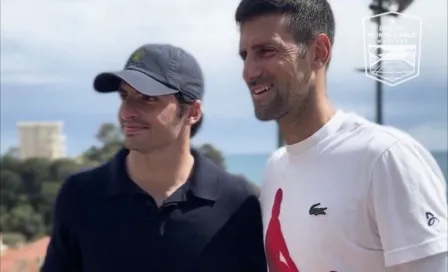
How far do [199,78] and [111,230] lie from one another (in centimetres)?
51

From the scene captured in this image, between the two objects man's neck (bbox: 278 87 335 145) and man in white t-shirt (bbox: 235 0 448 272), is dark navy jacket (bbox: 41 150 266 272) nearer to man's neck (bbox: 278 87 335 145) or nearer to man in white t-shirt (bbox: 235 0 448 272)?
man in white t-shirt (bbox: 235 0 448 272)

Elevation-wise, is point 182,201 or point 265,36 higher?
point 265,36

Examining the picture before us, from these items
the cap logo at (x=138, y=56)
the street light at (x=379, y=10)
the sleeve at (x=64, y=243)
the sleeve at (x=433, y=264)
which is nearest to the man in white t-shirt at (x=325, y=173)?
the sleeve at (x=433, y=264)

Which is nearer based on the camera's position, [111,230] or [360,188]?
[360,188]

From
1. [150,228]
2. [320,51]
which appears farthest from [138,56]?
A: [320,51]

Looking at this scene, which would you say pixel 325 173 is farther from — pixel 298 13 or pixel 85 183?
pixel 85 183

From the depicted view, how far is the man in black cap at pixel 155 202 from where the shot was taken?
2092 millimetres

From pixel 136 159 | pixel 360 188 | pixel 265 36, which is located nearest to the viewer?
pixel 360 188

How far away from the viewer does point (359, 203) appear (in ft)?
5.48

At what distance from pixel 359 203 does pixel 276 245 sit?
1.00 ft

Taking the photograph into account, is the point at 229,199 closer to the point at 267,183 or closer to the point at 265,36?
the point at 267,183

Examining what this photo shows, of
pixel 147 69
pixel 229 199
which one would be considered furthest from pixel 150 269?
pixel 147 69

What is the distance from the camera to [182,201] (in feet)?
6.95

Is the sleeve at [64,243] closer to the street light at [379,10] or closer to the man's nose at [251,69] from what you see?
the man's nose at [251,69]
